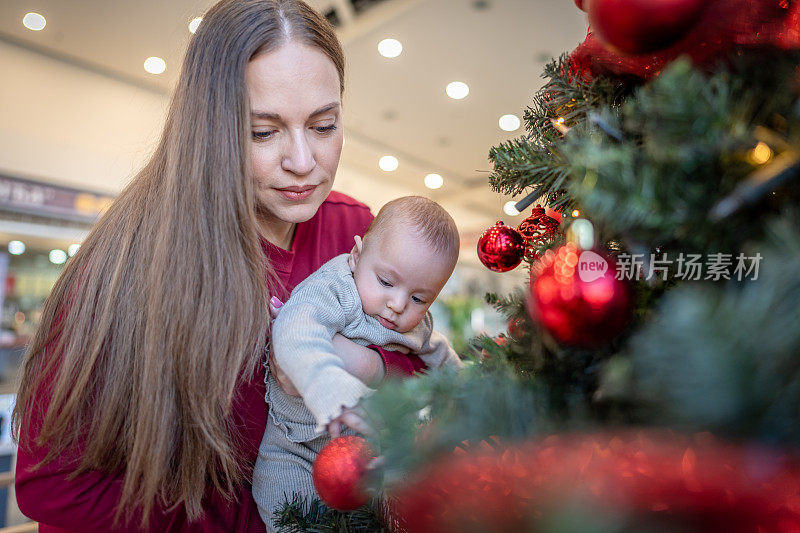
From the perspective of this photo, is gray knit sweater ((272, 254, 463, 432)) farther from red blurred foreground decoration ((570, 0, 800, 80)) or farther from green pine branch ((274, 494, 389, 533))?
red blurred foreground decoration ((570, 0, 800, 80))

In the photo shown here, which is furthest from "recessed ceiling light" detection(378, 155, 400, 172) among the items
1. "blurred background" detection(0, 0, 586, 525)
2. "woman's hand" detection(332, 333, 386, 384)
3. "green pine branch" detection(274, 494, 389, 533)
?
"green pine branch" detection(274, 494, 389, 533)

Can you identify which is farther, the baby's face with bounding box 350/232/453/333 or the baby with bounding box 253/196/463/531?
the baby's face with bounding box 350/232/453/333

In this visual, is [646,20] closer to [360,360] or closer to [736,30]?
[736,30]

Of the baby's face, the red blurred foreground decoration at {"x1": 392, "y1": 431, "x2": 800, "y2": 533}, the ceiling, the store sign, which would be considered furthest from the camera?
the store sign

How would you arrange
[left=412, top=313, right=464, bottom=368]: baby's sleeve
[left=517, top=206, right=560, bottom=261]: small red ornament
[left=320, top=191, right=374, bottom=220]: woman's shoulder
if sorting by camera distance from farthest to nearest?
1. [left=320, top=191, right=374, bottom=220]: woman's shoulder
2. [left=412, top=313, right=464, bottom=368]: baby's sleeve
3. [left=517, top=206, right=560, bottom=261]: small red ornament

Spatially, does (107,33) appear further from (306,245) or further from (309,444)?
(309,444)

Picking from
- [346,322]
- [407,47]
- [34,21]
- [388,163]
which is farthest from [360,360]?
[388,163]

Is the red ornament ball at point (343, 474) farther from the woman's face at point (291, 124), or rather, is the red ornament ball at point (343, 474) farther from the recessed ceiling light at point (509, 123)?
the recessed ceiling light at point (509, 123)

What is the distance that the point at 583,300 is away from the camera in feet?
1.25

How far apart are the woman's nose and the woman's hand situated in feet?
1.00

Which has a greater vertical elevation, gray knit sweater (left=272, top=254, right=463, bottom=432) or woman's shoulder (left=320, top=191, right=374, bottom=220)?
woman's shoulder (left=320, top=191, right=374, bottom=220)

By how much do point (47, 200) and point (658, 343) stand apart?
5374mm

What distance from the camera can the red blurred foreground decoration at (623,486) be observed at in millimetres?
262

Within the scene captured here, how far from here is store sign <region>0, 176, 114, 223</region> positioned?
14.1 feet
